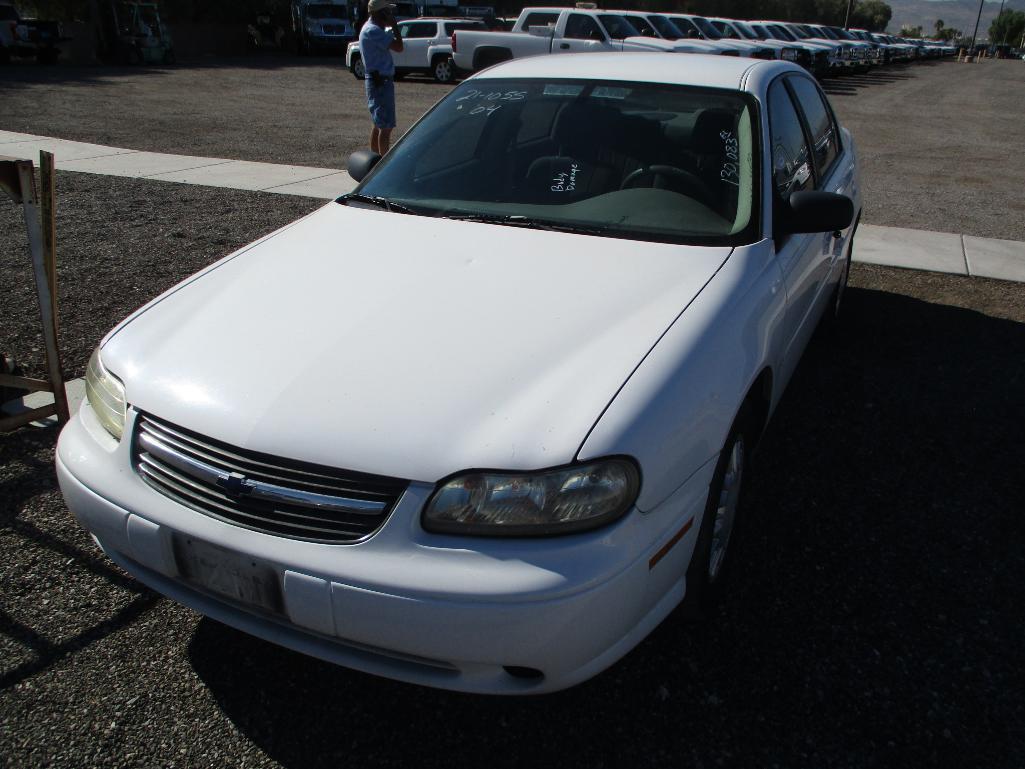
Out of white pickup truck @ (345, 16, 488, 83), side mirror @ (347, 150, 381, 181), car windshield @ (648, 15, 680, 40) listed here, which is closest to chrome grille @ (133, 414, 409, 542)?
side mirror @ (347, 150, 381, 181)

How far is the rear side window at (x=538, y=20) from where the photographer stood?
19281 millimetres

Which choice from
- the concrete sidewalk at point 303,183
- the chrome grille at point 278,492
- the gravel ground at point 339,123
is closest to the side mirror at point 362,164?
the chrome grille at point 278,492

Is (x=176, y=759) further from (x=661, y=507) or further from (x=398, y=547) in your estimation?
(x=661, y=507)

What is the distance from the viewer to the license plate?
6.41 feet

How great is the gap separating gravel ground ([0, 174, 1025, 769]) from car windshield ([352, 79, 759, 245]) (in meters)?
1.18

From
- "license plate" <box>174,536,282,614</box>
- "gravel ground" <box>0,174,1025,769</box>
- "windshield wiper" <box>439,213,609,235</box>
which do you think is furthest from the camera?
"windshield wiper" <box>439,213,609,235</box>

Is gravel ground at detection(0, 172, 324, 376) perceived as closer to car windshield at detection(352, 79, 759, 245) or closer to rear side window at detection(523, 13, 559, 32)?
car windshield at detection(352, 79, 759, 245)

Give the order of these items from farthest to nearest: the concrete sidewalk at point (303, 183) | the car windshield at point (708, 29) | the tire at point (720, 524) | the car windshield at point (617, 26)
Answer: the car windshield at point (708, 29) < the car windshield at point (617, 26) < the concrete sidewalk at point (303, 183) < the tire at point (720, 524)

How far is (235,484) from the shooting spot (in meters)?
1.98

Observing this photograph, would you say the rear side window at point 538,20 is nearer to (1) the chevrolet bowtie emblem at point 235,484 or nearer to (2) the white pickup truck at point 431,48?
(2) the white pickup truck at point 431,48

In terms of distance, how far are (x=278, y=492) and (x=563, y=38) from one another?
18.2 meters

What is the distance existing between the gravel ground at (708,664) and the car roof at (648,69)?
1.55 metres

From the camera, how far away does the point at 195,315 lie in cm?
253

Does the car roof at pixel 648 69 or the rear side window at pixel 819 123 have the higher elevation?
the car roof at pixel 648 69
